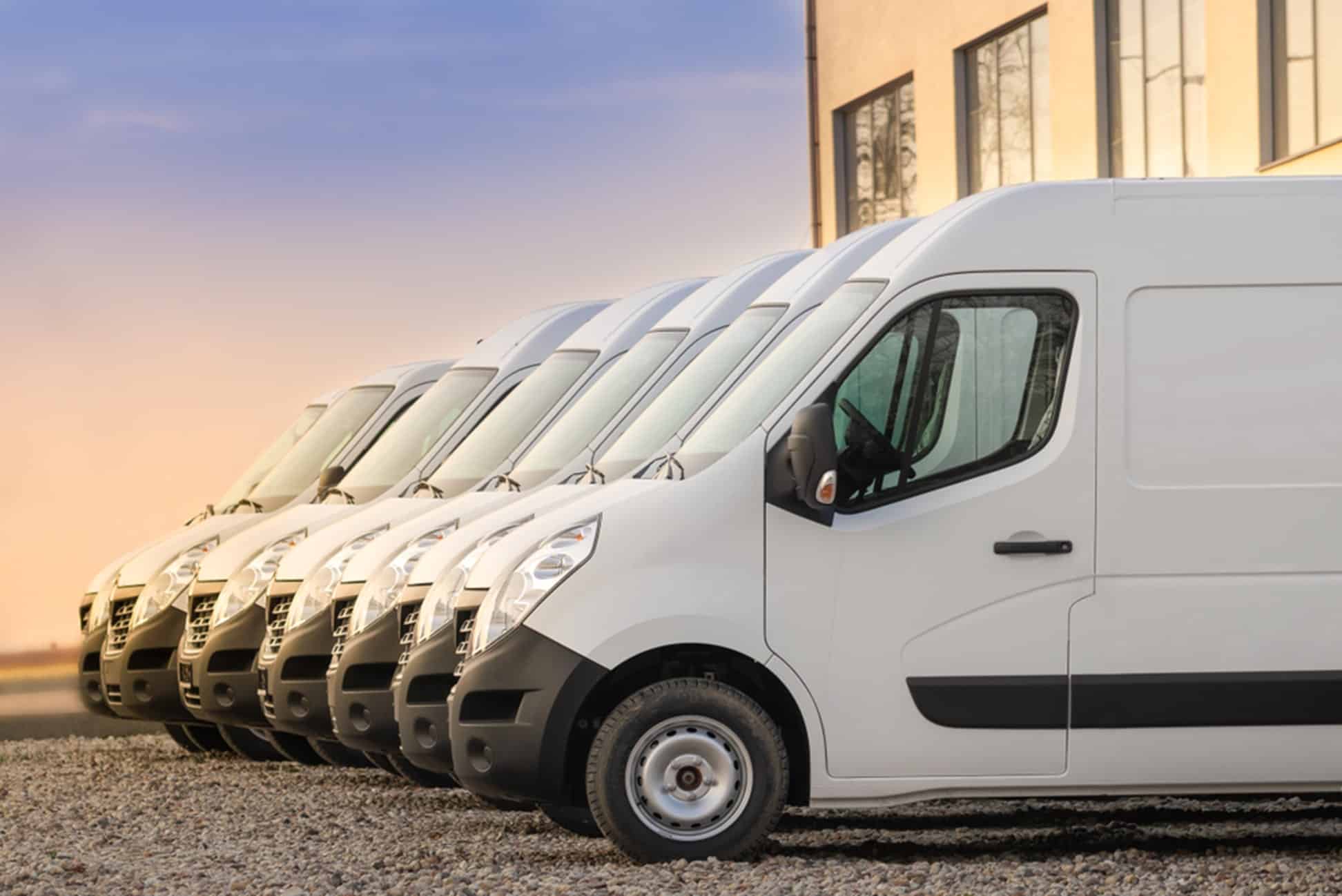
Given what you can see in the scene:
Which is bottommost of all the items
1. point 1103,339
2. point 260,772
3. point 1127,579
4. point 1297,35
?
point 260,772

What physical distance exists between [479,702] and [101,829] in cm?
357

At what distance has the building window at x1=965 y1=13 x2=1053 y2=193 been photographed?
25906mm

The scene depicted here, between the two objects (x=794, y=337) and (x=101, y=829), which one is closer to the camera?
(x=794, y=337)

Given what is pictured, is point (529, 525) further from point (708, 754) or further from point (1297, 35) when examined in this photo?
point (1297, 35)

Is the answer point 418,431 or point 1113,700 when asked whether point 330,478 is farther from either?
point 1113,700

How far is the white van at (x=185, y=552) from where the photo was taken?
50.2 feet

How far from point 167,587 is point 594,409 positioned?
4111 millimetres

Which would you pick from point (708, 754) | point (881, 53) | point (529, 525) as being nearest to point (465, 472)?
point (529, 525)

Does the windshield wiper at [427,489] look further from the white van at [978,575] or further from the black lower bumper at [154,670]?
the white van at [978,575]

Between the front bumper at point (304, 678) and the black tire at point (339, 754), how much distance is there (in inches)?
19.2

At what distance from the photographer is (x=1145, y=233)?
370 inches

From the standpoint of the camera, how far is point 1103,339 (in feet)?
30.6

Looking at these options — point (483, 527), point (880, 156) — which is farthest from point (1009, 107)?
point (483, 527)

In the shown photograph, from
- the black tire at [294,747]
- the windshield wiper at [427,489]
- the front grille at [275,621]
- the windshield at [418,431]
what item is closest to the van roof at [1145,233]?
the windshield wiper at [427,489]
